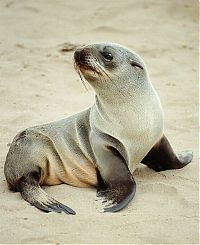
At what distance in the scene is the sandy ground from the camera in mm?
3602

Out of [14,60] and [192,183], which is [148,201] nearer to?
[192,183]

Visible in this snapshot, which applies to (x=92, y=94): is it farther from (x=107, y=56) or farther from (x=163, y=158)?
(x=107, y=56)

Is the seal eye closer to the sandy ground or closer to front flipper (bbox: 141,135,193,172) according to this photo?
front flipper (bbox: 141,135,193,172)

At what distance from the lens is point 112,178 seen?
4.07m

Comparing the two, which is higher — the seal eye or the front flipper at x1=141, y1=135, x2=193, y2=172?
the seal eye

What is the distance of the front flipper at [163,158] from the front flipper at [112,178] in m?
0.46

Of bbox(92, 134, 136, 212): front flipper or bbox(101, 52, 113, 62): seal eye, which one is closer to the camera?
bbox(92, 134, 136, 212): front flipper

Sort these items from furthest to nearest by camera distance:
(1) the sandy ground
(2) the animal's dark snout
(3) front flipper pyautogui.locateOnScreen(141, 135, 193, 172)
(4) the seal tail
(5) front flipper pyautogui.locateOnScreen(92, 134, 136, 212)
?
(3) front flipper pyautogui.locateOnScreen(141, 135, 193, 172)
(2) the animal's dark snout
(5) front flipper pyautogui.locateOnScreen(92, 134, 136, 212)
(4) the seal tail
(1) the sandy ground

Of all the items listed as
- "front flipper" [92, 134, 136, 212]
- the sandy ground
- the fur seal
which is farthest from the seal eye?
the sandy ground

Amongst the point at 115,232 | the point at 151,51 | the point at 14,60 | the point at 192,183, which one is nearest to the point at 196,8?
the point at 151,51

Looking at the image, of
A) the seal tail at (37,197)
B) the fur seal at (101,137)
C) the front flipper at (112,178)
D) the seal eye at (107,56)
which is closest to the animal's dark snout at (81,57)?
the fur seal at (101,137)

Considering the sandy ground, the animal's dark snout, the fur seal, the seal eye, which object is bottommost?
the sandy ground

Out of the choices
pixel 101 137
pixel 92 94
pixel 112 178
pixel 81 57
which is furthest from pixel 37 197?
pixel 92 94

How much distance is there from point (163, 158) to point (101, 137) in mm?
607
